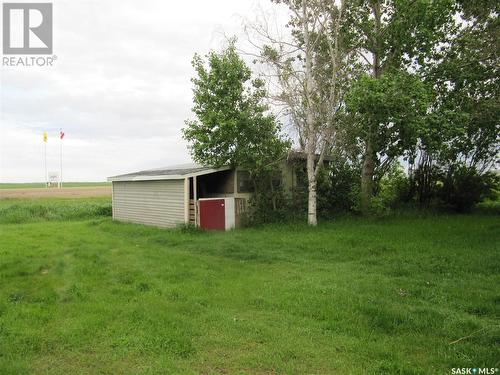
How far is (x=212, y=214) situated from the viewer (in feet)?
45.3

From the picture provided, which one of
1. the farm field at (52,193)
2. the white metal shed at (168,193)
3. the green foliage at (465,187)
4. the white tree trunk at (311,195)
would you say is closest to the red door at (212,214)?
the white metal shed at (168,193)

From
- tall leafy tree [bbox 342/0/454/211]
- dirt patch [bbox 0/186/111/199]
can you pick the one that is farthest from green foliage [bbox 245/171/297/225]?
dirt patch [bbox 0/186/111/199]

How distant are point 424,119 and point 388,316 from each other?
8.31m

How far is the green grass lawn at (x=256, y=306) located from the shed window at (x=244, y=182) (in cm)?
450

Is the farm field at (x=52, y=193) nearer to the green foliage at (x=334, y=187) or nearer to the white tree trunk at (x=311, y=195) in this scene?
the green foliage at (x=334, y=187)

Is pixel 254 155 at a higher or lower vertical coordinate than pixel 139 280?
higher

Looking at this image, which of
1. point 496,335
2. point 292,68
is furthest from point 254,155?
point 496,335

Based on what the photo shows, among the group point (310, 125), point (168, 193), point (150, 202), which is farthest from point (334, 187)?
point (150, 202)

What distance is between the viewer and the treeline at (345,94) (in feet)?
44.6

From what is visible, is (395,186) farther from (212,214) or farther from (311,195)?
(212,214)

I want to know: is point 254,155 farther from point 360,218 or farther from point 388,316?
point 388,316

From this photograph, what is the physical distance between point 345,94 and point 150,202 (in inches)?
349

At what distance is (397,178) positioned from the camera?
58.4 ft

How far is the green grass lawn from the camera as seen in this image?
4.00 meters
